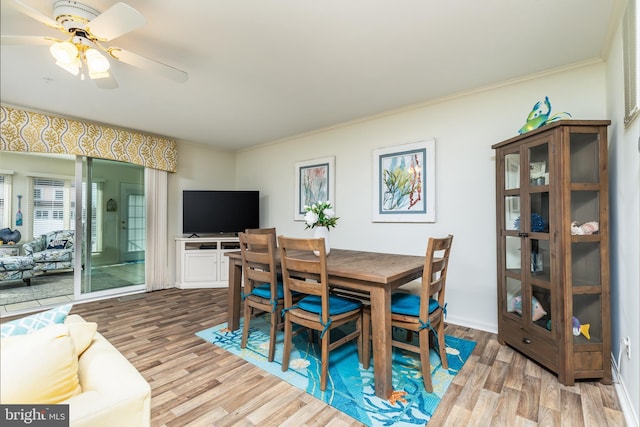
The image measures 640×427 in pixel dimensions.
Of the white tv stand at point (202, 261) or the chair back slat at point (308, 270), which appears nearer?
the chair back slat at point (308, 270)

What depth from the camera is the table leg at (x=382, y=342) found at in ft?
5.58

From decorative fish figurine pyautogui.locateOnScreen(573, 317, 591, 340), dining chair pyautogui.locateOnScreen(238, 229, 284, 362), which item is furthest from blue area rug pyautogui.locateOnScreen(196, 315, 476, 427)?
decorative fish figurine pyautogui.locateOnScreen(573, 317, 591, 340)

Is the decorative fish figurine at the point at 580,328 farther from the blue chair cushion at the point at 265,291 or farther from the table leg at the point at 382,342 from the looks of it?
the blue chair cushion at the point at 265,291

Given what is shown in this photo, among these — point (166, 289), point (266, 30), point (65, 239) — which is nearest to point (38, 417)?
point (65, 239)

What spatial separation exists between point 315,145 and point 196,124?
4.92 feet

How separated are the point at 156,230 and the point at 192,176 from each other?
3.22 feet

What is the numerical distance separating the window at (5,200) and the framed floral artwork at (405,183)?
2.87m

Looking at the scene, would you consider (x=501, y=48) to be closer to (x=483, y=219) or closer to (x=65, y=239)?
(x=483, y=219)

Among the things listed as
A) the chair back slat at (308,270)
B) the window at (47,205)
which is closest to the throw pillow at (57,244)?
the window at (47,205)

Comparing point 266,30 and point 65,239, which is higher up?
point 266,30

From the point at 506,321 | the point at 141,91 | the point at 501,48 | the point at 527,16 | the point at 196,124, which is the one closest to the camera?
the point at 527,16

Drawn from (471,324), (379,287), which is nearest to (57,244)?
(379,287)

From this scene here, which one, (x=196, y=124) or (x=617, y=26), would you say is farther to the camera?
(x=196, y=124)

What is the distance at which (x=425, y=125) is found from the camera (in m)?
2.97
